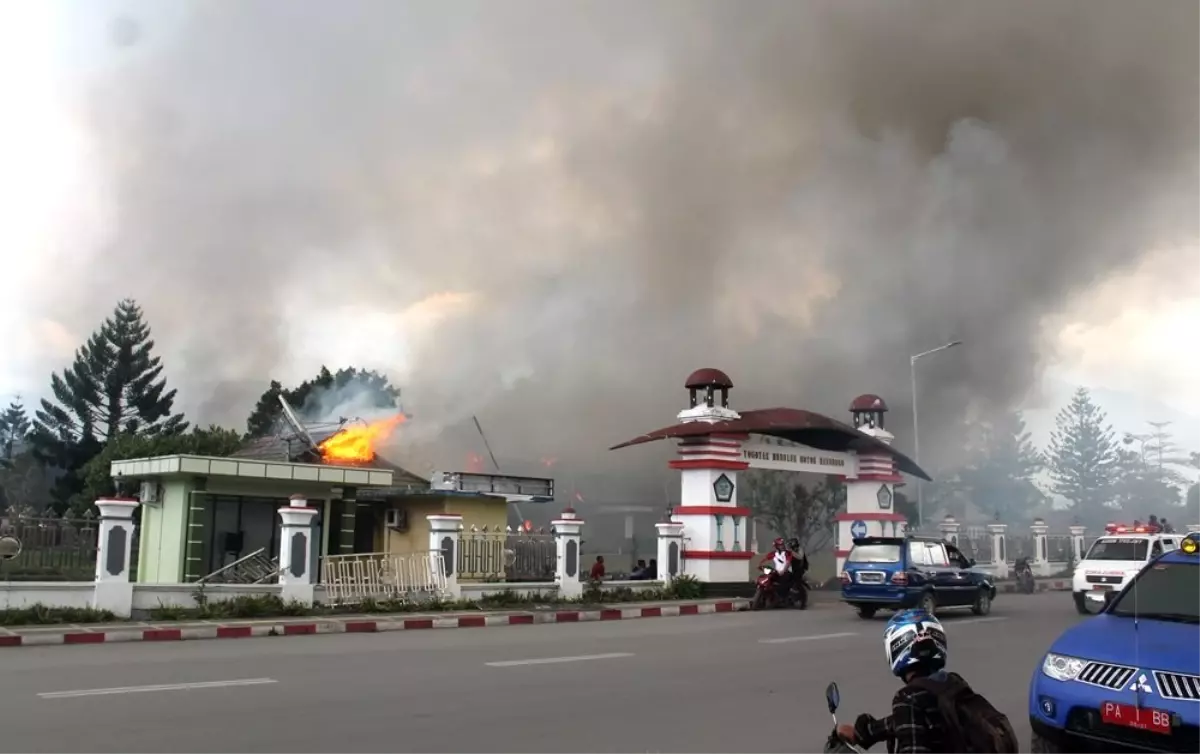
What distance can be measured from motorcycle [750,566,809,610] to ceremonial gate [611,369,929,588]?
1.71 meters

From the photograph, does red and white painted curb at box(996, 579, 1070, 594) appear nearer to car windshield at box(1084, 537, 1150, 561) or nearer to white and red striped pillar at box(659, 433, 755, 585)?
car windshield at box(1084, 537, 1150, 561)

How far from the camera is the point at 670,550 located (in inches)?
927

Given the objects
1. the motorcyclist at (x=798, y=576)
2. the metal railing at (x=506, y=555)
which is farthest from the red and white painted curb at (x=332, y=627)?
the metal railing at (x=506, y=555)

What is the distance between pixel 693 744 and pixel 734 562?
1684 cm

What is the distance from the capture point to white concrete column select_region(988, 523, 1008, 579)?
3369cm

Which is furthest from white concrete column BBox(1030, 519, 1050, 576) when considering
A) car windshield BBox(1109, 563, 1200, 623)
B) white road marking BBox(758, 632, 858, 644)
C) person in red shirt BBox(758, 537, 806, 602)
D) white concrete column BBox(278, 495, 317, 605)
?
car windshield BBox(1109, 563, 1200, 623)

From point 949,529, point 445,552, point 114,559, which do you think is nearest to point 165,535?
point 114,559

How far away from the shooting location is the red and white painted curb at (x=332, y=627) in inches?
536

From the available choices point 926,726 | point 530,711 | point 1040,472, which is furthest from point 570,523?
point 1040,472

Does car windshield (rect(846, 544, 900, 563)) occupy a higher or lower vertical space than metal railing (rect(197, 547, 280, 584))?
higher

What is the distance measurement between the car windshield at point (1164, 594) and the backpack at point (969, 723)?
399 cm

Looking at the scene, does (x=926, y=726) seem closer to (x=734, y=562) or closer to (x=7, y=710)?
(x=7, y=710)

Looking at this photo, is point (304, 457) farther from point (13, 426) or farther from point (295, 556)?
point (13, 426)

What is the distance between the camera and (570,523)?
21422 millimetres
